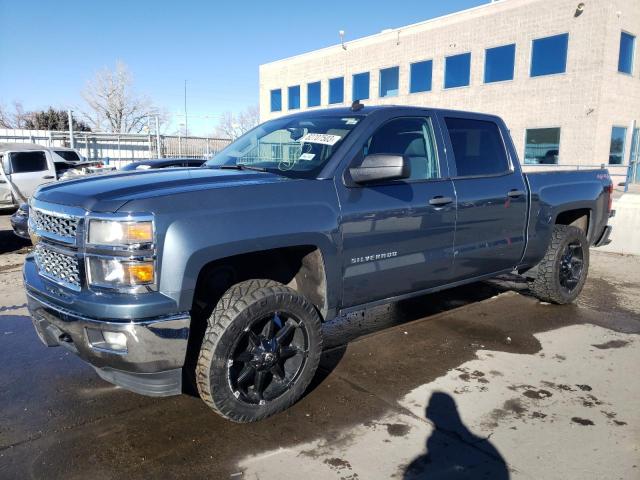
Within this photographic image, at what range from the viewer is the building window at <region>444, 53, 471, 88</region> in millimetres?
22422

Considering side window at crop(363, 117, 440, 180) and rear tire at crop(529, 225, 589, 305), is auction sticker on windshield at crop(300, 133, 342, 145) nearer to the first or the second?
side window at crop(363, 117, 440, 180)

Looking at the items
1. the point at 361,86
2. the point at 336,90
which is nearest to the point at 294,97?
the point at 336,90

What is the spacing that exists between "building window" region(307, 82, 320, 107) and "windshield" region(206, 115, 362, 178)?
26.9 m

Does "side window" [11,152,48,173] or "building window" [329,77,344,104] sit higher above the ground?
"building window" [329,77,344,104]

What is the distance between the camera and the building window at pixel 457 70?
22.4 metres

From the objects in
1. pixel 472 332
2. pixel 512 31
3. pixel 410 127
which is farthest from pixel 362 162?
pixel 512 31

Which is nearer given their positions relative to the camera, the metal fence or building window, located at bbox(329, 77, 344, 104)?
the metal fence

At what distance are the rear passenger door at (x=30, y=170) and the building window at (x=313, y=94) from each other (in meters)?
19.2

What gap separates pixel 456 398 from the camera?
3521 mm

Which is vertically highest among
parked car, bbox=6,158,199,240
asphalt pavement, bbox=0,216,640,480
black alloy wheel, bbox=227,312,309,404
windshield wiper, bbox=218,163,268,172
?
windshield wiper, bbox=218,163,268,172

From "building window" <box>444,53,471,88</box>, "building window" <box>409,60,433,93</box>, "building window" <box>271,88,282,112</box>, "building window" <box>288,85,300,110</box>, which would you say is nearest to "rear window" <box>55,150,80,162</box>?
"building window" <box>409,60,433,93</box>

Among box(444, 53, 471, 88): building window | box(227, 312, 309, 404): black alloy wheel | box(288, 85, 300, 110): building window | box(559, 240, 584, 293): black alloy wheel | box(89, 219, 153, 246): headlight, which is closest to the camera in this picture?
box(89, 219, 153, 246): headlight

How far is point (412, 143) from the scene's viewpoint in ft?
13.3

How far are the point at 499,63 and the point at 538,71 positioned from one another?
6.07 ft
